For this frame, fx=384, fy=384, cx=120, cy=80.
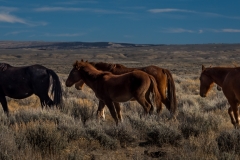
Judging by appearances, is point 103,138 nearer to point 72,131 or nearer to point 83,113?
point 72,131

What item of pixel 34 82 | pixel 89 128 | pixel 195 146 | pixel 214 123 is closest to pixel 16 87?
pixel 34 82

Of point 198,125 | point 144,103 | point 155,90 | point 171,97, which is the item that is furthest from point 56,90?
point 198,125

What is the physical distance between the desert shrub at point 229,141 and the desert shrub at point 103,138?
186cm

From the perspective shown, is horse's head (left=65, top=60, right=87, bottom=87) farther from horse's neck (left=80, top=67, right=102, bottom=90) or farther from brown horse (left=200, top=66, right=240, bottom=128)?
brown horse (left=200, top=66, right=240, bottom=128)

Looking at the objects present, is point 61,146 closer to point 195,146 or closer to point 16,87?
point 195,146

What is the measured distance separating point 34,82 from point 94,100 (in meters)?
4.67

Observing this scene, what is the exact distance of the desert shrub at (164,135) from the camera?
286 inches

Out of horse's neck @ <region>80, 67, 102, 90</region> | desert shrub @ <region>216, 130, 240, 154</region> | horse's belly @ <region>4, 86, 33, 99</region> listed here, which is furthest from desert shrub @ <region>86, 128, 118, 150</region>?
horse's belly @ <region>4, 86, 33, 99</region>

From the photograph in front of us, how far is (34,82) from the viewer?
1084 centimetres

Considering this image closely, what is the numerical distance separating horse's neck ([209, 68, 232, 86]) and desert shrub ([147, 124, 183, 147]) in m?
2.38

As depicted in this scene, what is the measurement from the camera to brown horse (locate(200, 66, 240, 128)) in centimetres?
821

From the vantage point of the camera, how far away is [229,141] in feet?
21.3

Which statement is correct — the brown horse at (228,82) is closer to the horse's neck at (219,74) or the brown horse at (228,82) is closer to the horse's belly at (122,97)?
the horse's neck at (219,74)

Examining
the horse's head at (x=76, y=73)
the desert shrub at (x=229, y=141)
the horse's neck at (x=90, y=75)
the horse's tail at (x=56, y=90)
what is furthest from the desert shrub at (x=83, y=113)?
the desert shrub at (x=229, y=141)
